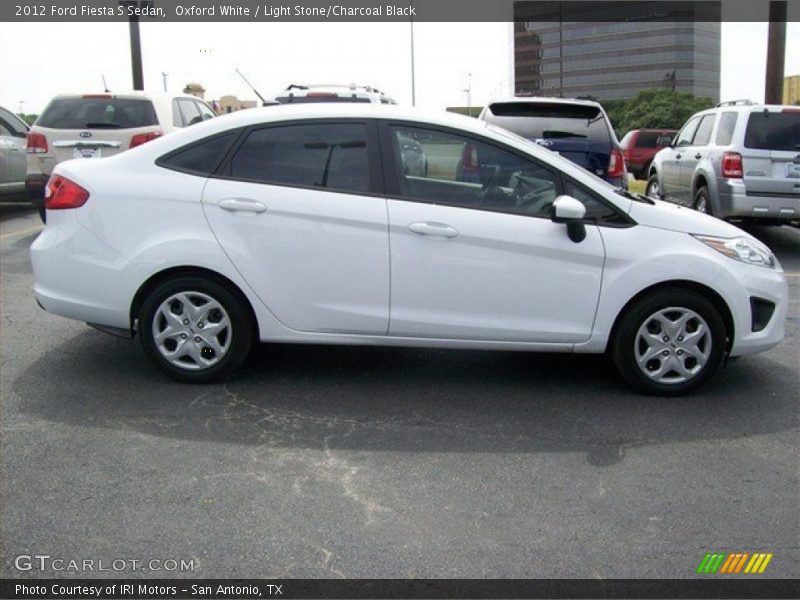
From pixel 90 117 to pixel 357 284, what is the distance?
21.8 feet

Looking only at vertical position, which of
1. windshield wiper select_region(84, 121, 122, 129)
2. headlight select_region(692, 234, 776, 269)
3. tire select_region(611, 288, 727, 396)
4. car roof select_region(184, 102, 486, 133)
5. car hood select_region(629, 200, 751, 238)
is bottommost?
tire select_region(611, 288, 727, 396)

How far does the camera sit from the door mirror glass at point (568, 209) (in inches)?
186

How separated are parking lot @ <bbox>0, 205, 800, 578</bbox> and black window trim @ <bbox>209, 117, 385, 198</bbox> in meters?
1.21

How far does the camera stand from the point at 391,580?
3016mm

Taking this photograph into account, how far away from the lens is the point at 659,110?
4059 centimetres

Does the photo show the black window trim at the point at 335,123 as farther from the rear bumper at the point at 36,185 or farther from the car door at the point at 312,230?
the rear bumper at the point at 36,185

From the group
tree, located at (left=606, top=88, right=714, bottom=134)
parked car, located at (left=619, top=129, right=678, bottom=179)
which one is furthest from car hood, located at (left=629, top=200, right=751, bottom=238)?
tree, located at (left=606, top=88, right=714, bottom=134)

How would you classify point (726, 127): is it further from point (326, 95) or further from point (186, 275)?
point (186, 275)

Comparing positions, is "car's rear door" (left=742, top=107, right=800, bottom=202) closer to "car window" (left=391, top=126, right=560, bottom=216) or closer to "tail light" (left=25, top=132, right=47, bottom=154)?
"car window" (left=391, top=126, right=560, bottom=216)

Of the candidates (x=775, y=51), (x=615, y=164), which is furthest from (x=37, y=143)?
(x=775, y=51)

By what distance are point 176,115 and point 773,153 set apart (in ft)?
24.9

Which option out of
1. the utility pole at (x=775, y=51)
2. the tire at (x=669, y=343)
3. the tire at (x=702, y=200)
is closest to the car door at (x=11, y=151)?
the tire at (x=702, y=200)

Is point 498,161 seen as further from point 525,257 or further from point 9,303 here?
point 9,303

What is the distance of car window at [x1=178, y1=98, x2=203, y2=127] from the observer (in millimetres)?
11312
